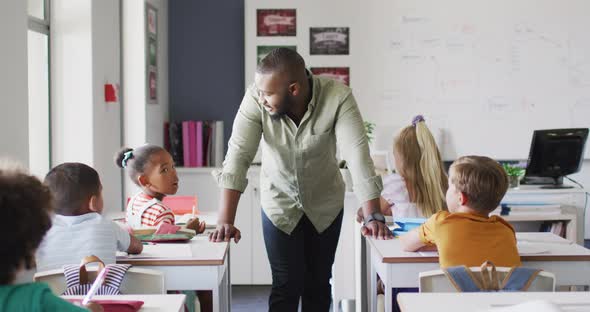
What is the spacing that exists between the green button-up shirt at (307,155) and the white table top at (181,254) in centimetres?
25

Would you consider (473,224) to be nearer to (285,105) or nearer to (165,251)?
(285,105)

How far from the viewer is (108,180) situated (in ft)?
14.4

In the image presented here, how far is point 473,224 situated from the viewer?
8.13 ft

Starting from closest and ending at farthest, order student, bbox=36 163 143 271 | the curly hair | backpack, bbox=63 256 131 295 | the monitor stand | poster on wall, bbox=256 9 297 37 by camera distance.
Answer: the curly hair → backpack, bbox=63 256 131 295 → student, bbox=36 163 143 271 → the monitor stand → poster on wall, bbox=256 9 297 37

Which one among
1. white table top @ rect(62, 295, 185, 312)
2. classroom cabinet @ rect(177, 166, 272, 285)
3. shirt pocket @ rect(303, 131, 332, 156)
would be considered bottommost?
classroom cabinet @ rect(177, 166, 272, 285)

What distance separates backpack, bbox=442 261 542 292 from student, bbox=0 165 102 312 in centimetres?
122

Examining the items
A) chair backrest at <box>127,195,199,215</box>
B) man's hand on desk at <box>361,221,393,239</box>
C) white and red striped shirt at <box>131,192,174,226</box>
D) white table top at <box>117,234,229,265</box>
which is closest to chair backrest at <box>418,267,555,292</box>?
man's hand on desk at <box>361,221,393,239</box>

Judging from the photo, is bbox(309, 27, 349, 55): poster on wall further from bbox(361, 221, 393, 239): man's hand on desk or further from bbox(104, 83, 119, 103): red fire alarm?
bbox(361, 221, 393, 239): man's hand on desk

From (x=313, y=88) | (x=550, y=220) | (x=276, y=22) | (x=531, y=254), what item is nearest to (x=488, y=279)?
(x=531, y=254)

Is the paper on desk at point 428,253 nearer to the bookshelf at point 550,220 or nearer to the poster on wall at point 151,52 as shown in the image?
the bookshelf at point 550,220

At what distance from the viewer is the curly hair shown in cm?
135

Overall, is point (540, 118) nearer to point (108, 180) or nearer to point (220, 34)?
point (220, 34)

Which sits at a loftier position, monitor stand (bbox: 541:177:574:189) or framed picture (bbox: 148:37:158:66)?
framed picture (bbox: 148:37:158:66)

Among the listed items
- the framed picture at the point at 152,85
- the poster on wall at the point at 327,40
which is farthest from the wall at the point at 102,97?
the poster on wall at the point at 327,40
